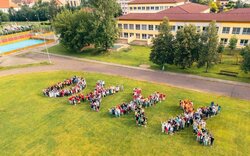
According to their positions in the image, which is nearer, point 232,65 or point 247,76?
point 247,76

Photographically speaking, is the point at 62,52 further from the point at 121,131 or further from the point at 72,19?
the point at 121,131

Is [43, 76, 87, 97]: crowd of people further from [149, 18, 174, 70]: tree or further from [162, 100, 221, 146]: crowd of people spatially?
[162, 100, 221, 146]: crowd of people

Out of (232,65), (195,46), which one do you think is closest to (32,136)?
(195,46)

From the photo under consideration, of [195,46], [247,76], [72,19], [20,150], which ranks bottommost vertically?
[20,150]

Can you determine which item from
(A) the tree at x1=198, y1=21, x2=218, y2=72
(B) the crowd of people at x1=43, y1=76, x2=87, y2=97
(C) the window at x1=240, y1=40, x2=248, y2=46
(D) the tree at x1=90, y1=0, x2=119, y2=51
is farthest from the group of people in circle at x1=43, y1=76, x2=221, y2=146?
(C) the window at x1=240, y1=40, x2=248, y2=46

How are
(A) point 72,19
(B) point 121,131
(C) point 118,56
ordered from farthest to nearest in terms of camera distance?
(A) point 72,19, (C) point 118,56, (B) point 121,131

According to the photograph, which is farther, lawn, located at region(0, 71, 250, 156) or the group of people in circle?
the group of people in circle

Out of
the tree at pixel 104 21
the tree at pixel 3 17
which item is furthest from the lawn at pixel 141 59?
the tree at pixel 3 17

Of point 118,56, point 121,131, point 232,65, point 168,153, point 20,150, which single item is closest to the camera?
point 168,153
